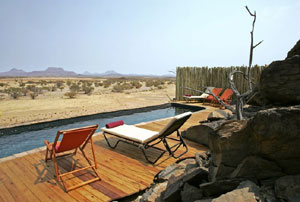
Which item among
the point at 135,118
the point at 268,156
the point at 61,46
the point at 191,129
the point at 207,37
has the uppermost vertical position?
the point at 61,46

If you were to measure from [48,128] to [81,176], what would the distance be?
16.0 feet

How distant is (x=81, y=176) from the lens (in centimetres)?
342

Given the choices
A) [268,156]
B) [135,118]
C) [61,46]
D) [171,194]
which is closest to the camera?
[268,156]

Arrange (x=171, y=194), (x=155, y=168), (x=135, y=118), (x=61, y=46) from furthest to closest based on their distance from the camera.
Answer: (x=61, y=46)
(x=135, y=118)
(x=155, y=168)
(x=171, y=194)

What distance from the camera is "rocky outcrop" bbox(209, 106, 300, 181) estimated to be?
1805 millimetres

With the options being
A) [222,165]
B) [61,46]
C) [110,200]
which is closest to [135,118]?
[110,200]

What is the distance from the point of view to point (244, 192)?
5.73 ft

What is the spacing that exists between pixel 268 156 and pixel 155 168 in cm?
206

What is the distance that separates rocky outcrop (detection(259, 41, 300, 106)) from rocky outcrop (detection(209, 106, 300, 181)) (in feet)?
2.77

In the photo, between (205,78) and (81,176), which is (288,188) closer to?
(81,176)

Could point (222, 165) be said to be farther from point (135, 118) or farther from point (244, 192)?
point (135, 118)

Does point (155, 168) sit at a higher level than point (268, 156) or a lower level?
lower

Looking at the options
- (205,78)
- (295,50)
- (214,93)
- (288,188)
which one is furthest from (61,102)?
(288,188)

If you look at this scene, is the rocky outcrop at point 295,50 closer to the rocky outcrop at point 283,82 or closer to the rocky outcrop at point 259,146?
the rocky outcrop at point 283,82
